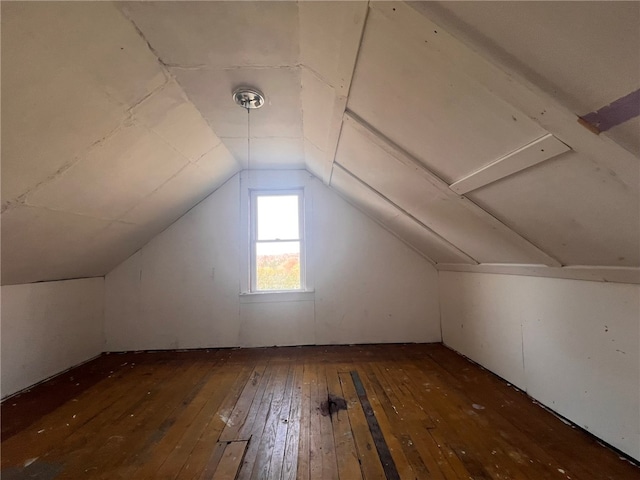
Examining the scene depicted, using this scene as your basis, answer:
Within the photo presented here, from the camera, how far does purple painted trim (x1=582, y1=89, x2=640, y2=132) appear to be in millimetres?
832

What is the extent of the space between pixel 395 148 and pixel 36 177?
2.14 metres

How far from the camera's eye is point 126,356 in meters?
3.46

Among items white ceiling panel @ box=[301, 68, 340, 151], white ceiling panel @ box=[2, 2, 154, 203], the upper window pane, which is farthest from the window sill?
white ceiling panel @ box=[2, 2, 154, 203]

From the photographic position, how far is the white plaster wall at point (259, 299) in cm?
365

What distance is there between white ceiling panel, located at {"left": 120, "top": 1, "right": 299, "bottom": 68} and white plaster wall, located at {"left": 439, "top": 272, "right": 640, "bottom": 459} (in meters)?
2.25

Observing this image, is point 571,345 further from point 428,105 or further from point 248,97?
point 248,97

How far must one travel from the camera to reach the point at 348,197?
3.72 meters

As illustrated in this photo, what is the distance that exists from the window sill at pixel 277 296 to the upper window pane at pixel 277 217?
710mm

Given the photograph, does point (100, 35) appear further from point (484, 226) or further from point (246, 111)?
point (484, 226)

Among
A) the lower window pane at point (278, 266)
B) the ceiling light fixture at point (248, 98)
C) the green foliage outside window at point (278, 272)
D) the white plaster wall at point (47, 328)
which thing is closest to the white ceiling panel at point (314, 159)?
the ceiling light fixture at point (248, 98)

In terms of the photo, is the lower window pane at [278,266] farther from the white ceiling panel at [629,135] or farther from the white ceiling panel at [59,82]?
the white ceiling panel at [629,135]

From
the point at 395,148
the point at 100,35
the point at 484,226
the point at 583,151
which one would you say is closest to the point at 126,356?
the point at 100,35

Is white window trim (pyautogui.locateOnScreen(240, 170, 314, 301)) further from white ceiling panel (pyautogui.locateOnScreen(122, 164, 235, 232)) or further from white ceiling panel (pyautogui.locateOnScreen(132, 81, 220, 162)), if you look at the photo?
white ceiling panel (pyautogui.locateOnScreen(132, 81, 220, 162))

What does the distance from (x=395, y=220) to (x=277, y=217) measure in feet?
5.01
